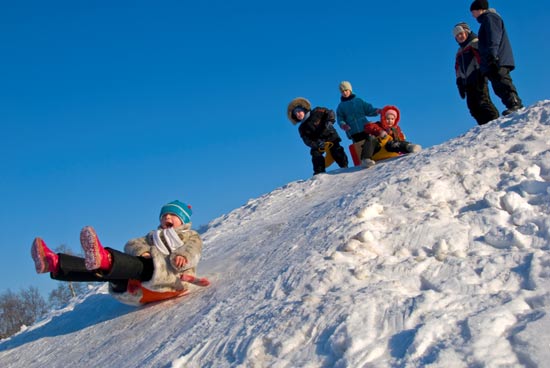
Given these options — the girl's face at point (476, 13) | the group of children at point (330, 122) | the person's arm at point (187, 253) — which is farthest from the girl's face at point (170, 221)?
the girl's face at point (476, 13)

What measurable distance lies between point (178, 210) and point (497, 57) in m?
5.21

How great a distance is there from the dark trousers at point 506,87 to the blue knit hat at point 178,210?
16.5 feet

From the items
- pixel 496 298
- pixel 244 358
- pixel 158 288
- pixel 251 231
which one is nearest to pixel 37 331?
pixel 158 288

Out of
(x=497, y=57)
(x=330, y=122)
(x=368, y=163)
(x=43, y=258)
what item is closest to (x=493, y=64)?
(x=497, y=57)

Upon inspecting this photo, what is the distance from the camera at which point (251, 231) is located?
8.28m

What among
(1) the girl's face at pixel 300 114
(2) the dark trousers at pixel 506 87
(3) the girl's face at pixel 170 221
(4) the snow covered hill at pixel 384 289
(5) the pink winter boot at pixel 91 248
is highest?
(1) the girl's face at pixel 300 114

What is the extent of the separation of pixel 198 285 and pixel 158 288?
16.7 inches

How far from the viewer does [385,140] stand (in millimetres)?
9938

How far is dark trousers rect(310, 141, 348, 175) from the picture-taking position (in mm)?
11117

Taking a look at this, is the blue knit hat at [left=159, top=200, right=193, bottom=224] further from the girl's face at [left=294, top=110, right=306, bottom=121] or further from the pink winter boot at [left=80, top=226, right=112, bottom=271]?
the girl's face at [left=294, top=110, right=306, bottom=121]

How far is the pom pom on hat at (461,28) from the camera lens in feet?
31.1

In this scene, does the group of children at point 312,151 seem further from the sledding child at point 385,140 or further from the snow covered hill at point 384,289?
the snow covered hill at point 384,289

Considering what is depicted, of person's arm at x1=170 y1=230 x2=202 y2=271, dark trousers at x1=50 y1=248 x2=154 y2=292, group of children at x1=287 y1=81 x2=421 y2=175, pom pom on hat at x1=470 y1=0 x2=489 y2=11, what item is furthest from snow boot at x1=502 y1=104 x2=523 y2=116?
dark trousers at x1=50 y1=248 x2=154 y2=292

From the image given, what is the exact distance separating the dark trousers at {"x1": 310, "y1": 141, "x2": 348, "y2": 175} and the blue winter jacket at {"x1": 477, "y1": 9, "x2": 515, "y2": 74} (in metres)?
3.09
